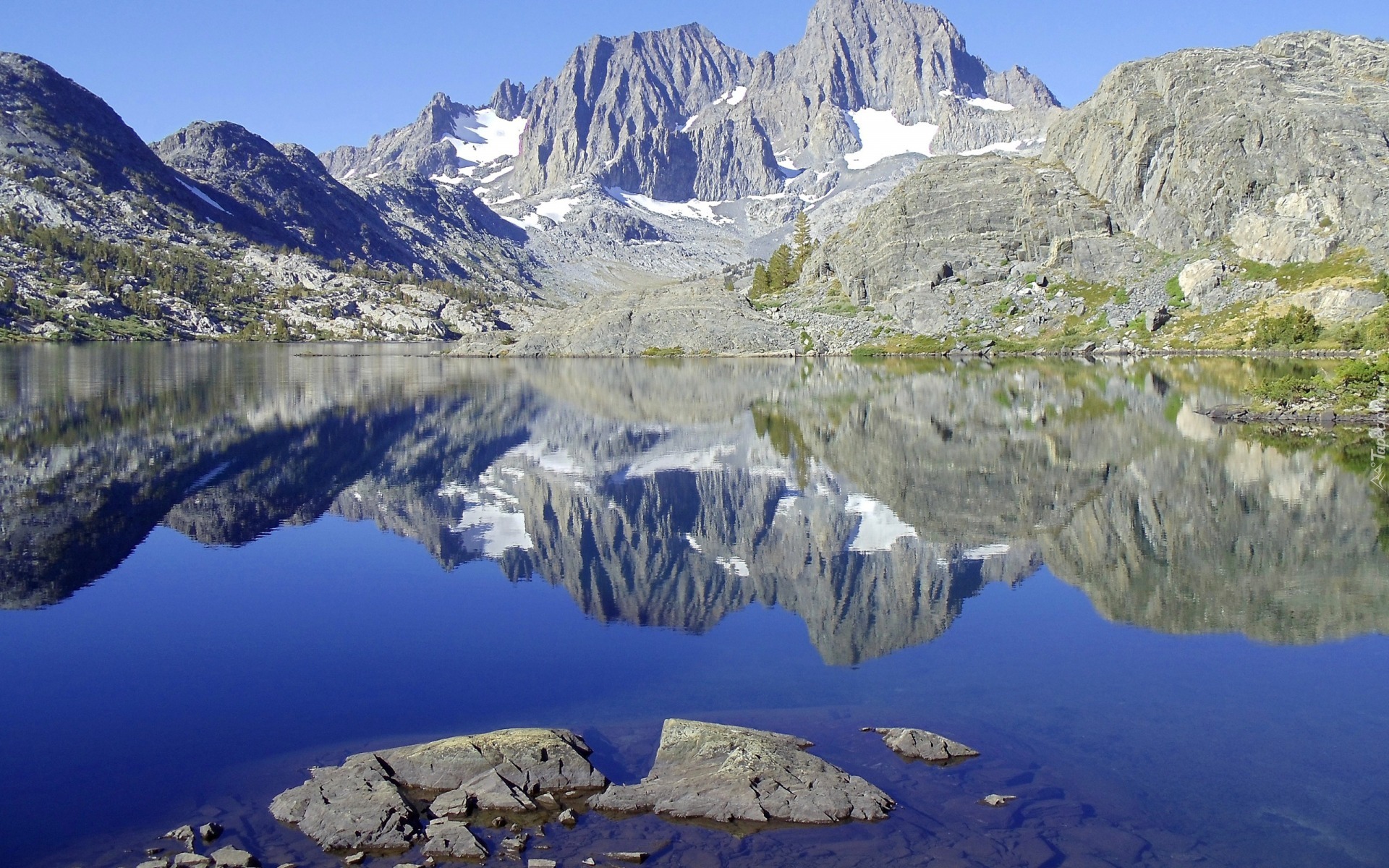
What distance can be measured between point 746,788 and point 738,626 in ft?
34.6

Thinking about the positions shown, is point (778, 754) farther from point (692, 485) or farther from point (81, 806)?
point (692, 485)

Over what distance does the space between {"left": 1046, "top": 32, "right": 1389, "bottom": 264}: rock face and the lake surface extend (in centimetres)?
11427

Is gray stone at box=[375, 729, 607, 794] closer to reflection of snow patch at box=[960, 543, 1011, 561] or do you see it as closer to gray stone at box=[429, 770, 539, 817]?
gray stone at box=[429, 770, 539, 817]

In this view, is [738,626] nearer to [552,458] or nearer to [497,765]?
[497,765]

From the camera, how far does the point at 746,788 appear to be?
50.2 ft

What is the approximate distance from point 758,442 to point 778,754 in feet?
145

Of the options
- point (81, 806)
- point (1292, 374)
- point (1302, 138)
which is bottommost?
point (81, 806)

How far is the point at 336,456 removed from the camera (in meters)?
53.1

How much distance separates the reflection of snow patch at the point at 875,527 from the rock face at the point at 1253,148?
133733mm

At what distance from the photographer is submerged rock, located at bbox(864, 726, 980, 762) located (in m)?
16.9

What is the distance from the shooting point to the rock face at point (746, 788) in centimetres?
1493

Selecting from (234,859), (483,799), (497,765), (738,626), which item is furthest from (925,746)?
(234,859)

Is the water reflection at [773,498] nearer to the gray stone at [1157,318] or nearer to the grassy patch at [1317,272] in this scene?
the grassy patch at [1317,272]

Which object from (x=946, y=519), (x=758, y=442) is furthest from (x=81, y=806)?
(x=758, y=442)
